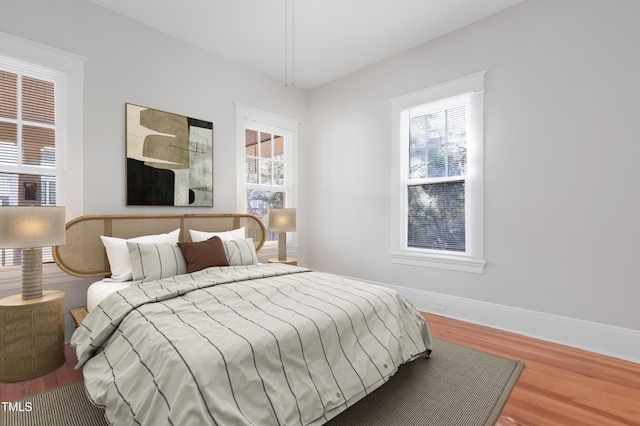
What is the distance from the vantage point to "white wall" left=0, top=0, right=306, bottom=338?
108 inches

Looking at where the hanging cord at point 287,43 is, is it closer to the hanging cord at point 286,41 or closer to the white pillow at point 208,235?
the hanging cord at point 286,41

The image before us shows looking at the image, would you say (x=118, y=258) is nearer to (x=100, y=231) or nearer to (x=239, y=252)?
(x=100, y=231)

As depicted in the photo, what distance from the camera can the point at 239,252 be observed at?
122 inches

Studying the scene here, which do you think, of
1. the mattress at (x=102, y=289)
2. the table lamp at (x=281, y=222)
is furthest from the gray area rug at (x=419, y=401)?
the table lamp at (x=281, y=222)

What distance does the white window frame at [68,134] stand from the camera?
8.94ft

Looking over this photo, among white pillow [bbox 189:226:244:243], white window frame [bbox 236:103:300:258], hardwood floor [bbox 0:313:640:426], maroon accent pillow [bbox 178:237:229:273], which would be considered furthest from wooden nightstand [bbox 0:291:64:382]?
white window frame [bbox 236:103:300:258]

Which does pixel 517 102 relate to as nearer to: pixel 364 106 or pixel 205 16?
pixel 364 106

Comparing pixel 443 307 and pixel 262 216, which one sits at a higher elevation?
pixel 262 216

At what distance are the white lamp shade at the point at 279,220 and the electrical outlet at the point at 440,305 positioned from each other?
1.93 meters

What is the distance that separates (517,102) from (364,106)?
1.84 metres

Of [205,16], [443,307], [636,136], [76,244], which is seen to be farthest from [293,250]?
[636,136]

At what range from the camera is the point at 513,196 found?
304 cm

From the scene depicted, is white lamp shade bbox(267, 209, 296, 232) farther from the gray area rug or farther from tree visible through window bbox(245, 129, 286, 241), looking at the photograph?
the gray area rug

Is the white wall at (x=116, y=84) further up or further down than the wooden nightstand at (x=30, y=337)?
further up
